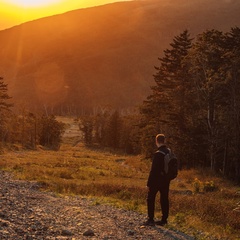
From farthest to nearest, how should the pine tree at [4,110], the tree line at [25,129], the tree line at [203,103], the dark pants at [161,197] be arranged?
1. the tree line at [25,129]
2. the pine tree at [4,110]
3. the tree line at [203,103]
4. the dark pants at [161,197]

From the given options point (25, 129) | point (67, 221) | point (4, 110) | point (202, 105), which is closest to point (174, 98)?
point (202, 105)

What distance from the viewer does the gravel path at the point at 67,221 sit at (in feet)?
31.0

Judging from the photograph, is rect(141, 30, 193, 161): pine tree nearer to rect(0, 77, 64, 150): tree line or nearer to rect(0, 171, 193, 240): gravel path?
rect(0, 171, 193, 240): gravel path

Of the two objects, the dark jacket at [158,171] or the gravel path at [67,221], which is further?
the dark jacket at [158,171]

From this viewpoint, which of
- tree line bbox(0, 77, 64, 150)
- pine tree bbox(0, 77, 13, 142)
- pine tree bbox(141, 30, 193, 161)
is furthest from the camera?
tree line bbox(0, 77, 64, 150)

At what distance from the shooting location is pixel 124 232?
10555 millimetres

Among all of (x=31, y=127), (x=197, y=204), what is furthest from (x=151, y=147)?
(x=31, y=127)

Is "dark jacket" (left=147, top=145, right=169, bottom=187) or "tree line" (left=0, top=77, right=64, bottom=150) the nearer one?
"dark jacket" (left=147, top=145, right=169, bottom=187)

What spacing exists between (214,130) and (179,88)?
7.65 meters

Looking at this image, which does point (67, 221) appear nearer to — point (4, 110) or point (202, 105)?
point (202, 105)

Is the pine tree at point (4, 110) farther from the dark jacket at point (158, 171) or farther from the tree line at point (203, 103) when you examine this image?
the dark jacket at point (158, 171)

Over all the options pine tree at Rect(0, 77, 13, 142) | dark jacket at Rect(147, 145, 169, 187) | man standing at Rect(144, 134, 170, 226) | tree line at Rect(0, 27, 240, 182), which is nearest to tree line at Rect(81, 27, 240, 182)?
tree line at Rect(0, 27, 240, 182)

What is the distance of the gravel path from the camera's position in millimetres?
9438

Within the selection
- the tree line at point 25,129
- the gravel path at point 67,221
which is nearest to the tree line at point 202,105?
the gravel path at point 67,221
